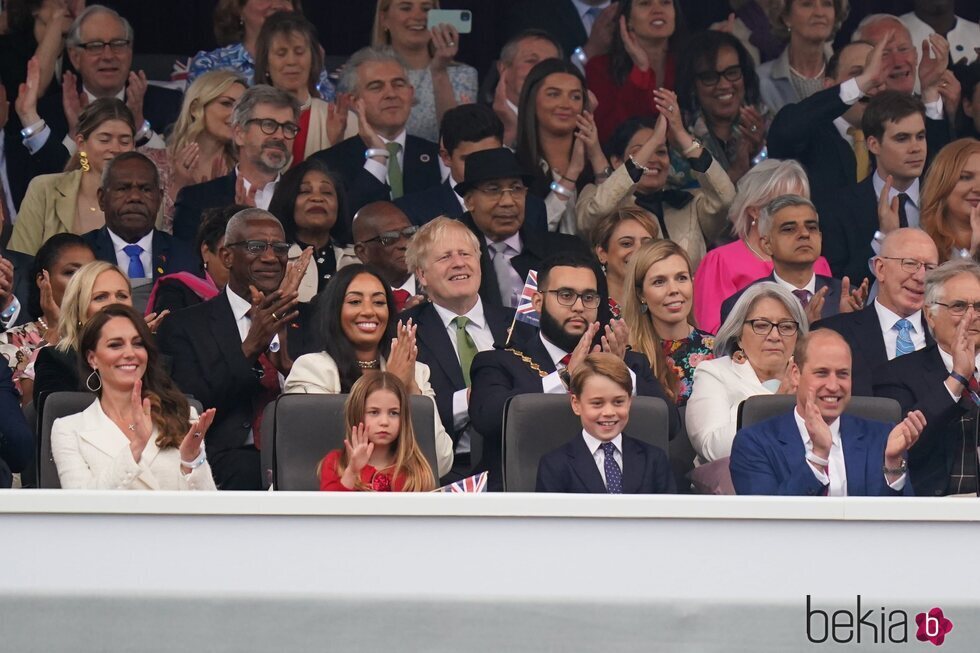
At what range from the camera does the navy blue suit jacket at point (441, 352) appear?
5619 millimetres

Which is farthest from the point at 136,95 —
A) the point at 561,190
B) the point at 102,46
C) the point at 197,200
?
the point at 561,190

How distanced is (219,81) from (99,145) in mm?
587

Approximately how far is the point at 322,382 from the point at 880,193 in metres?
2.87

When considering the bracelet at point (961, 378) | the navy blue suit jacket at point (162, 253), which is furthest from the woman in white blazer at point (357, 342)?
the bracelet at point (961, 378)

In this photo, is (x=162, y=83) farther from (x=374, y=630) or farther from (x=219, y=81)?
(x=374, y=630)

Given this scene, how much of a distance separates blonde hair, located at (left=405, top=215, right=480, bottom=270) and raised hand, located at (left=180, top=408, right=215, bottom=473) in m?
1.36

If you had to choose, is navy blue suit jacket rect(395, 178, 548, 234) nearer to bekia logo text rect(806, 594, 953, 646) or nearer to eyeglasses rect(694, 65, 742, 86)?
eyeglasses rect(694, 65, 742, 86)

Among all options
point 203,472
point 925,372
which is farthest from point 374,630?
point 925,372

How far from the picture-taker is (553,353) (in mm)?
5672

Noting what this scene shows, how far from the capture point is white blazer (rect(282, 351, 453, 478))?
5262mm

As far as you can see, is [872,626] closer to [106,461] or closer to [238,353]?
[106,461]

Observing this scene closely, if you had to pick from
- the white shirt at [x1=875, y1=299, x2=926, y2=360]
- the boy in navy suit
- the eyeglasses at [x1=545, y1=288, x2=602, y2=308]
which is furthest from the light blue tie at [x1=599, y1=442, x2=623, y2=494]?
the white shirt at [x1=875, y1=299, x2=926, y2=360]

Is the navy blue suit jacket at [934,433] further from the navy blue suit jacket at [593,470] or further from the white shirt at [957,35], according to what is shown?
the white shirt at [957,35]

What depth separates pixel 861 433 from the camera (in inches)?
195
